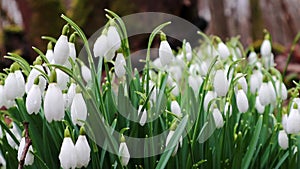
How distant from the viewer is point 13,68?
1208 millimetres

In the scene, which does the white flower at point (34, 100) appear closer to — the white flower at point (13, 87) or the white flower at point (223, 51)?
the white flower at point (13, 87)

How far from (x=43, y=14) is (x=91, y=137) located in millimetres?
3273

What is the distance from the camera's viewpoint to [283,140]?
1.40 metres

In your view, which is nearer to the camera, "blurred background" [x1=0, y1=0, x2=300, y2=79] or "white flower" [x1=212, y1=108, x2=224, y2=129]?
"white flower" [x1=212, y1=108, x2=224, y2=129]

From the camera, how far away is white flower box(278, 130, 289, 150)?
1.40 metres

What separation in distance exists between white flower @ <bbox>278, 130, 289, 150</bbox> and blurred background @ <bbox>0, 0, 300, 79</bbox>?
2.80 meters

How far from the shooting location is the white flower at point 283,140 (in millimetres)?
1400

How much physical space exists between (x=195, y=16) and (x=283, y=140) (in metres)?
3.25

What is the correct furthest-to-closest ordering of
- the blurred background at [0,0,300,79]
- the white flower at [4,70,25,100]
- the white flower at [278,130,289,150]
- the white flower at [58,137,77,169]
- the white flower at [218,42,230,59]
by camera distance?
the blurred background at [0,0,300,79] → the white flower at [218,42,230,59] → the white flower at [278,130,289,150] → the white flower at [4,70,25,100] → the white flower at [58,137,77,169]

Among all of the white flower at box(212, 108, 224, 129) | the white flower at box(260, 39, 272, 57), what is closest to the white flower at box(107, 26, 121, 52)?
the white flower at box(212, 108, 224, 129)

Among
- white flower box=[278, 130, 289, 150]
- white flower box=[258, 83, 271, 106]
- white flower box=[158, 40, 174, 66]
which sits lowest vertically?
white flower box=[278, 130, 289, 150]

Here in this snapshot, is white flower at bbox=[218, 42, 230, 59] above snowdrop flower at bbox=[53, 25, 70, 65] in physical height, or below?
below

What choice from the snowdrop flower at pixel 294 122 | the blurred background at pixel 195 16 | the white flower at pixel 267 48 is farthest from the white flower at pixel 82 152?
the blurred background at pixel 195 16

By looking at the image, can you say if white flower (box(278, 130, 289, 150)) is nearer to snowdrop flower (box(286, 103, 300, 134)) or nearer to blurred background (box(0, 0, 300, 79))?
Result: snowdrop flower (box(286, 103, 300, 134))
